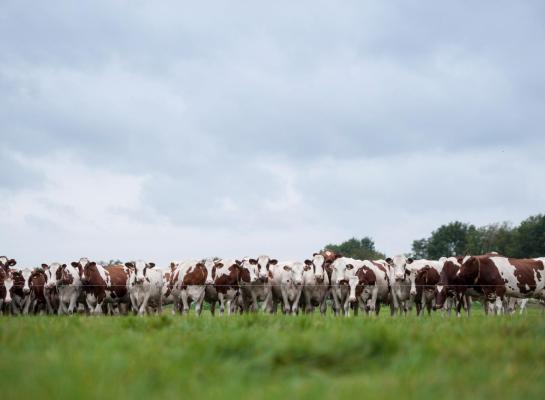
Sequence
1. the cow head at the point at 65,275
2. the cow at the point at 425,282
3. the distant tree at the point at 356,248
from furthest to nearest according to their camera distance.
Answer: the distant tree at the point at 356,248
the cow at the point at 425,282
the cow head at the point at 65,275

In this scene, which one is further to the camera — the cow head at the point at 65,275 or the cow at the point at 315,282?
the cow head at the point at 65,275

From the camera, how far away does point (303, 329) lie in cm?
1001

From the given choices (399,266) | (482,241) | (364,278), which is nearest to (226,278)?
(364,278)

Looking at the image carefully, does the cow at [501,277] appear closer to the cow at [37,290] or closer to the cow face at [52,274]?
the cow face at [52,274]

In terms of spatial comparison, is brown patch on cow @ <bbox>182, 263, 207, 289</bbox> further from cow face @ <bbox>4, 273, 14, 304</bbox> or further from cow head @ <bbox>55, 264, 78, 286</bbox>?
cow face @ <bbox>4, 273, 14, 304</bbox>

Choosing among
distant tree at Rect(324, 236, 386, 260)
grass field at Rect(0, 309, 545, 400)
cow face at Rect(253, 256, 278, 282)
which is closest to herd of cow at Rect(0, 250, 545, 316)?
cow face at Rect(253, 256, 278, 282)

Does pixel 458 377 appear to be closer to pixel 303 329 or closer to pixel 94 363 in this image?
pixel 94 363

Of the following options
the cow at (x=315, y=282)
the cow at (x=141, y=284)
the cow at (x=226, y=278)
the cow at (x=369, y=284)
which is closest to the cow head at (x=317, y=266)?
the cow at (x=315, y=282)

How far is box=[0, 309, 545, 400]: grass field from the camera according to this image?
525 centimetres

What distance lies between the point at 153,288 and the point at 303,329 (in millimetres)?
21301

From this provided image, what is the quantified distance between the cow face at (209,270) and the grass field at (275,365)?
18.0 m

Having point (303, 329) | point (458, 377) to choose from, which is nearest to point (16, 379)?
point (458, 377)

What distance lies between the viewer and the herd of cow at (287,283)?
85.7ft

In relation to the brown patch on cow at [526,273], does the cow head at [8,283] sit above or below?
above
